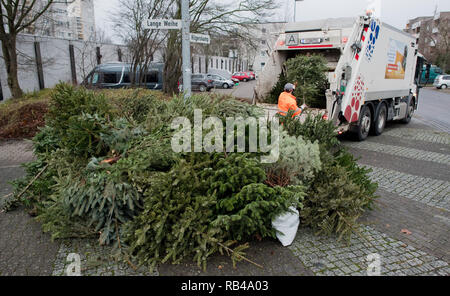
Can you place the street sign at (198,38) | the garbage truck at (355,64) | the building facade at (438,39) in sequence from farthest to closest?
the building facade at (438,39)
the garbage truck at (355,64)
the street sign at (198,38)

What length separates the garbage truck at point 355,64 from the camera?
283 inches

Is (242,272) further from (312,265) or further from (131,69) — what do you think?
(131,69)

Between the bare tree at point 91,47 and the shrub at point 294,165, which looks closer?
the shrub at point 294,165

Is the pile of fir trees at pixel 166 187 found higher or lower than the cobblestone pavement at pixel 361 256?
higher

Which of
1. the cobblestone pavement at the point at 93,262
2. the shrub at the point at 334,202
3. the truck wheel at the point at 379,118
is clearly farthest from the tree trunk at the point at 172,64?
the cobblestone pavement at the point at 93,262

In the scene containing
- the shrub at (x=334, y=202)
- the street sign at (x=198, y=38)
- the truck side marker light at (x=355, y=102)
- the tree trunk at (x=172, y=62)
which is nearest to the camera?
the shrub at (x=334, y=202)

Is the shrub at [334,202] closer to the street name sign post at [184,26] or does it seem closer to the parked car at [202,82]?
the street name sign post at [184,26]

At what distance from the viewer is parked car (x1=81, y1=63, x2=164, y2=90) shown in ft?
43.1

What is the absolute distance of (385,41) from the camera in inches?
329

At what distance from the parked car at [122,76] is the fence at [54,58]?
5.50 m

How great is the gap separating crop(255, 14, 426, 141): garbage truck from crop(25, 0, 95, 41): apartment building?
28.8 feet

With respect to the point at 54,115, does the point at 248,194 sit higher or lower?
lower
